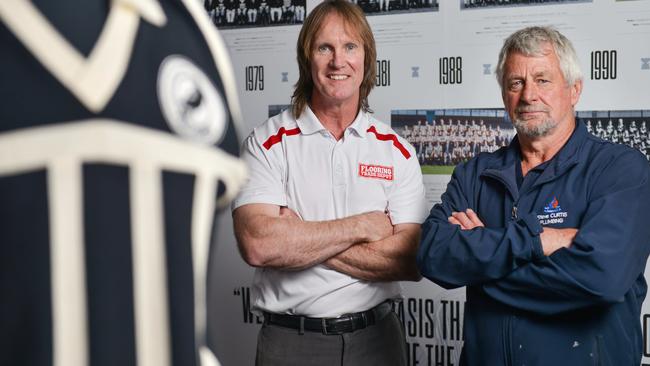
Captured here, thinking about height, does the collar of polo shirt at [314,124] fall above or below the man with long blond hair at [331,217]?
above

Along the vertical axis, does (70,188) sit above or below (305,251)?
above

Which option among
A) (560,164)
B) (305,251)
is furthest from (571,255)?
(305,251)

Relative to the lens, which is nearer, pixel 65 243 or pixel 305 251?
pixel 65 243

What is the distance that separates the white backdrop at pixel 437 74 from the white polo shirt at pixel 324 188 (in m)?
0.86

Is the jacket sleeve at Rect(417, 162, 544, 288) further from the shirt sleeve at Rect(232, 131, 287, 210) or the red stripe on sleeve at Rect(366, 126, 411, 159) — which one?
the shirt sleeve at Rect(232, 131, 287, 210)

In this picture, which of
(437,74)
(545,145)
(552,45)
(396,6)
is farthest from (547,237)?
(396,6)

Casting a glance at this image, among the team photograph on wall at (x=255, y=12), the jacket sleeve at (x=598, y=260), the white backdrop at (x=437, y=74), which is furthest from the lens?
the team photograph on wall at (x=255, y=12)

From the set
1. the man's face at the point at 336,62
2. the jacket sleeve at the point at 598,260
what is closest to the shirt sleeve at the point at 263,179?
the man's face at the point at 336,62

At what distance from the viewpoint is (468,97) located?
3016 millimetres

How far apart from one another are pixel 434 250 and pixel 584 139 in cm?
54

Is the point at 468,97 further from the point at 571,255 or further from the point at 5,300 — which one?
the point at 5,300

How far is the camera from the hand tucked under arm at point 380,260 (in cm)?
210

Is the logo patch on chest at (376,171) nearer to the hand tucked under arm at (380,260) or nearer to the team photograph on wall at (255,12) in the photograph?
the hand tucked under arm at (380,260)

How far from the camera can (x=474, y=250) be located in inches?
71.8
